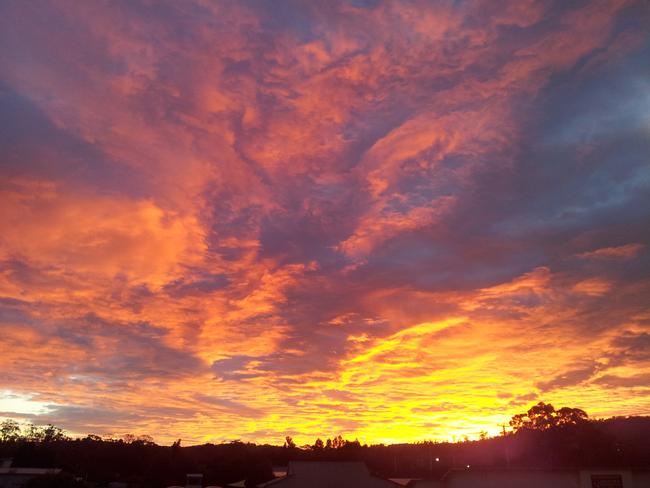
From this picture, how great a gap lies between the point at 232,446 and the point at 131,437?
3474 centimetres

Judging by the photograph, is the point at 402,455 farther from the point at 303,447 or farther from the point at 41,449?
the point at 41,449

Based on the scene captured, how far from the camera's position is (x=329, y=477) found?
61.7 m

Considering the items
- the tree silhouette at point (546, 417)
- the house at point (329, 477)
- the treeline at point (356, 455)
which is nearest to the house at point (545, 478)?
the house at point (329, 477)

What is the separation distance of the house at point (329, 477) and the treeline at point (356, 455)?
15696 millimetres

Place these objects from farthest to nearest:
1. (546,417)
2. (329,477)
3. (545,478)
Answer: (546,417), (329,477), (545,478)

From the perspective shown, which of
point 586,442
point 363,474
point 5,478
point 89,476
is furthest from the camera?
point 89,476

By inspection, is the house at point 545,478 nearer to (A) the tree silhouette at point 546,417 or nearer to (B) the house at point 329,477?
(B) the house at point 329,477

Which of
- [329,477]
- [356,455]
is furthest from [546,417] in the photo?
[329,477]

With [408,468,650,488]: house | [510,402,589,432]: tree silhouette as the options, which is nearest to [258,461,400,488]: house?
[408,468,650,488]: house

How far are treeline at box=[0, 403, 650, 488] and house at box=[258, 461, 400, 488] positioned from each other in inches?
618

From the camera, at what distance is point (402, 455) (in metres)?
142

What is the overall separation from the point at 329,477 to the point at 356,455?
5854cm

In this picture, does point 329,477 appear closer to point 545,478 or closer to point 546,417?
point 545,478

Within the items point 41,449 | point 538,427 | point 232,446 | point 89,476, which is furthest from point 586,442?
point 41,449
